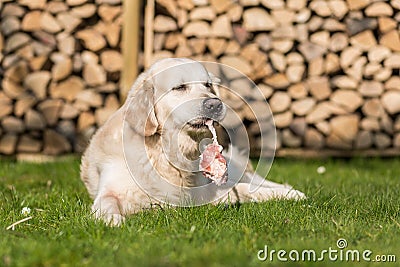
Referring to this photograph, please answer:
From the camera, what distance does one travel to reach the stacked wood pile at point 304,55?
19.4 ft

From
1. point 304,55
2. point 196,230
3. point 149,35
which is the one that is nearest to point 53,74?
point 149,35

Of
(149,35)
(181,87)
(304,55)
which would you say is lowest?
(304,55)

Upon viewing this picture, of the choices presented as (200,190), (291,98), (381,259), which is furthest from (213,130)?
(291,98)

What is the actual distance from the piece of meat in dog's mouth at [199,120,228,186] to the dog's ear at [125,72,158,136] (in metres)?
0.29

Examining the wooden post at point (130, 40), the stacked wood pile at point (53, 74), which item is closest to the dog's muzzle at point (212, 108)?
the wooden post at point (130, 40)

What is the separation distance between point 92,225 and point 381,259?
1.17 m

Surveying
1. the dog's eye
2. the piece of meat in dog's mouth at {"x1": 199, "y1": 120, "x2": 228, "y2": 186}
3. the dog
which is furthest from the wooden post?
the piece of meat in dog's mouth at {"x1": 199, "y1": 120, "x2": 228, "y2": 186}

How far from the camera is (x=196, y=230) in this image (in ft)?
8.57

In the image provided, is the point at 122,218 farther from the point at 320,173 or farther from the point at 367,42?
the point at 367,42

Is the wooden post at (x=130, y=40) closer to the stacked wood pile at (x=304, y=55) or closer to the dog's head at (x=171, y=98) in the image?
the stacked wood pile at (x=304, y=55)

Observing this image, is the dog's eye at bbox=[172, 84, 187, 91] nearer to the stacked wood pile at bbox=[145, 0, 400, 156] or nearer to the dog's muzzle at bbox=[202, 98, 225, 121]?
the dog's muzzle at bbox=[202, 98, 225, 121]

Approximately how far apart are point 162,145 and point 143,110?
0.65ft

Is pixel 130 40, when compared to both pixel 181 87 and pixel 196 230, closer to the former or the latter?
pixel 181 87

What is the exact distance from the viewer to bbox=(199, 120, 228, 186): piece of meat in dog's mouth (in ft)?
10.3
